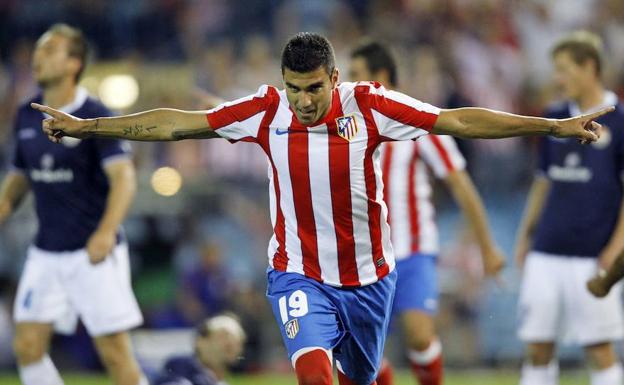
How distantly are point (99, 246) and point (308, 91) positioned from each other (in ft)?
7.86

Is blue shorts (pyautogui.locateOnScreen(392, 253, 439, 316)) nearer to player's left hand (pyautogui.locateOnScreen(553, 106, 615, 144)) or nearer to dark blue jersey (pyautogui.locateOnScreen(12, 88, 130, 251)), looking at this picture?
dark blue jersey (pyautogui.locateOnScreen(12, 88, 130, 251))

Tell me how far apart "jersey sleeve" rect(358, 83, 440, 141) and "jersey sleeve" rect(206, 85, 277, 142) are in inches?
21.9

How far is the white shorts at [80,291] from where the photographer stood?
7660 millimetres

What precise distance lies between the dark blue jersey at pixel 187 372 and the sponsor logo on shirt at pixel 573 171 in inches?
111

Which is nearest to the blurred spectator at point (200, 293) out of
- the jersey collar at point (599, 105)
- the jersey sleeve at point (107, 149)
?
the jersey sleeve at point (107, 149)

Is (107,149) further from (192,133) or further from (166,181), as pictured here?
(166,181)

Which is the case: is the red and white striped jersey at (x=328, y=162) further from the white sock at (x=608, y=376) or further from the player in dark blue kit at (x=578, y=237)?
the white sock at (x=608, y=376)

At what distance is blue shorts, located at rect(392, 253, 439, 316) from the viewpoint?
842 cm

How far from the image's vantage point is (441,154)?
841 cm

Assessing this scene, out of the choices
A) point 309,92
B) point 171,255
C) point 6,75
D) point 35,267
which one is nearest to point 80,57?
point 35,267

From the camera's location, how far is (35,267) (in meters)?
7.80

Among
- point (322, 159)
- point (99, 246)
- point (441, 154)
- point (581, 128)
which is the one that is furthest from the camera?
point (441, 154)

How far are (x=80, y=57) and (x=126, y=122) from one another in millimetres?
2227

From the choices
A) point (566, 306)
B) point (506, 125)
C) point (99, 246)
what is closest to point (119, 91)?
point (99, 246)
